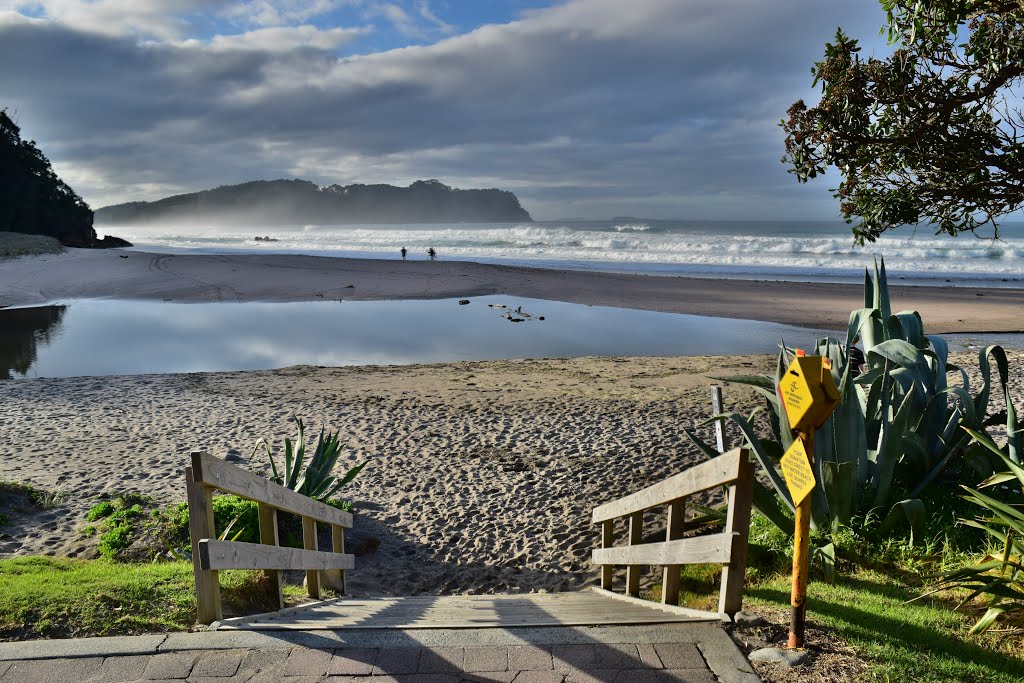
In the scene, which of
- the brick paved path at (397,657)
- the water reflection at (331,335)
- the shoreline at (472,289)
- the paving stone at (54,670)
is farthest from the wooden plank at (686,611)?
the shoreline at (472,289)

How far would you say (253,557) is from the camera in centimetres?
324

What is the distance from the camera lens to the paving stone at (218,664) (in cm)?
274

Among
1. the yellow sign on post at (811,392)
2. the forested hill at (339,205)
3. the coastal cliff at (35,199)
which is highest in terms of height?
the forested hill at (339,205)

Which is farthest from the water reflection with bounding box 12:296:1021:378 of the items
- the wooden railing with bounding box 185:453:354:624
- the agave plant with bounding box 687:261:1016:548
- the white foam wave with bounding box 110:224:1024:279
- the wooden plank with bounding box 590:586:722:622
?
the white foam wave with bounding box 110:224:1024:279

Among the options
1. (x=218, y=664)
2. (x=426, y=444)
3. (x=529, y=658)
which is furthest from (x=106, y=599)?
(x=426, y=444)

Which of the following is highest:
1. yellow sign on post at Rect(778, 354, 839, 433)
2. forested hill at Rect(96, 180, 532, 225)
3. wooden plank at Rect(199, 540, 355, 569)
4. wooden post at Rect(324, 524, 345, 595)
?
forested hill at Rect(96, 180, 532, 225)

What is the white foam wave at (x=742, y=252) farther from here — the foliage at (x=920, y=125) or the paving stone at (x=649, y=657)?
the paving stone at (x=649, y=657)

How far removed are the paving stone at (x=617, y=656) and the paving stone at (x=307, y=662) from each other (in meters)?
1.06

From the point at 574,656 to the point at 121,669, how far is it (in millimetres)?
1772

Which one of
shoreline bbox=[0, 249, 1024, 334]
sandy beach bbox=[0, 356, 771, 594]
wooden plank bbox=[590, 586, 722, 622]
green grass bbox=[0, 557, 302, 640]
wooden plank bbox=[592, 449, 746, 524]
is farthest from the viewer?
shoreline bbox=[0, 249, 1024, 334]

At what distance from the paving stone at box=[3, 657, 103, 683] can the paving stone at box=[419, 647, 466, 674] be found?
1280 millimetres

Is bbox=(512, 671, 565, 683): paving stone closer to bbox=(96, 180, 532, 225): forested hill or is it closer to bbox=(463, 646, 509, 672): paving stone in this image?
bbox=(463, 646, 509, 672): paving stone

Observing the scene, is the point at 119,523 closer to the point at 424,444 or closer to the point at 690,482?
the point at 424,444

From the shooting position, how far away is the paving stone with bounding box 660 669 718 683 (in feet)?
8.70
